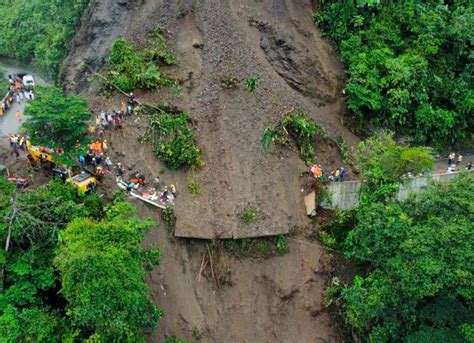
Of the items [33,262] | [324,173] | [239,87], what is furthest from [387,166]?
[33,262]

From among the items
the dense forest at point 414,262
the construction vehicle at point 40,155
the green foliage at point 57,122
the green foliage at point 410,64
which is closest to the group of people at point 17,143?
the construction vehicle at point 40,155

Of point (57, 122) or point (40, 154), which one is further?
point (40, 154)

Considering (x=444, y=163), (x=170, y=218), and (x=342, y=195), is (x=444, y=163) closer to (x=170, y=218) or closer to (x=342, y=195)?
(x=342, y=195)

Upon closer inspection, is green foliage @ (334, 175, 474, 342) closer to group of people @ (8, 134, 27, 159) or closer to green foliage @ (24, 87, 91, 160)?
green foliage @ (24, 87, 91, 160)

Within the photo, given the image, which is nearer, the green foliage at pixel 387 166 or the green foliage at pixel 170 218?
the green foliage at pixel 387 166

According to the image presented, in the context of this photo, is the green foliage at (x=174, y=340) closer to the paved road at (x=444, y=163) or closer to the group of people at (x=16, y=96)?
the paved road at (x=444, y=163)

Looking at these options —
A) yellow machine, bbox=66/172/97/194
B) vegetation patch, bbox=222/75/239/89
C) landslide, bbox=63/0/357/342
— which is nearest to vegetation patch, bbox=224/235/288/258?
landslide, bbox=63/0/357/342

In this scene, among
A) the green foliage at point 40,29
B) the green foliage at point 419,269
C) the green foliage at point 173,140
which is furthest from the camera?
the green foliage at point 40,29
